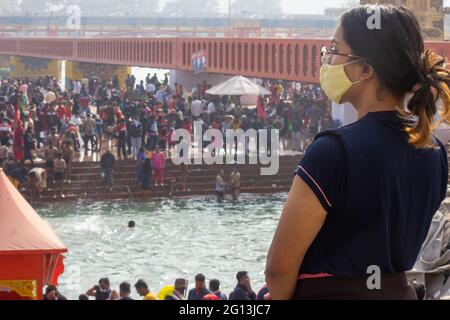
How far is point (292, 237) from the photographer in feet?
7.57

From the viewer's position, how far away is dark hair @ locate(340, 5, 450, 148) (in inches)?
95.2

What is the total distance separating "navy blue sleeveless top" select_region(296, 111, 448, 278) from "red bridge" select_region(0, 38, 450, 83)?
24200mm

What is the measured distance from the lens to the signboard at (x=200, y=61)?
4294cm

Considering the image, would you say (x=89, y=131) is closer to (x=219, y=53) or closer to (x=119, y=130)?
(x=119, y=130)

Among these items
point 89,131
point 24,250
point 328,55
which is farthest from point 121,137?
point 328,55

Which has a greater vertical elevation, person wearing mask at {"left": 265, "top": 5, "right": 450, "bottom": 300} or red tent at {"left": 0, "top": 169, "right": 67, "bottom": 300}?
person wearing mask at {"left": 265, "top": 5, "right": 450, "bottom": 300}

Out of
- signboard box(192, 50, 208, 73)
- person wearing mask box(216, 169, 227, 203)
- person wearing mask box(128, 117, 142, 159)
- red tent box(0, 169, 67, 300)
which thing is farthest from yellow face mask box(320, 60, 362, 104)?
signboard box(192, 50, 208, 73)

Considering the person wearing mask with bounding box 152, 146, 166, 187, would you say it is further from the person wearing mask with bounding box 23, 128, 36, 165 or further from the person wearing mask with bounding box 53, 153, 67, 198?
the person wearing mask with bounding box 23, 128, 36, 165

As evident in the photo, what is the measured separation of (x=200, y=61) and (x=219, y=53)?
4.34 feet

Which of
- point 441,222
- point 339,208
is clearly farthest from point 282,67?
point 339,208

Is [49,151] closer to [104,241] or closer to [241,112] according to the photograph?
[104,241]

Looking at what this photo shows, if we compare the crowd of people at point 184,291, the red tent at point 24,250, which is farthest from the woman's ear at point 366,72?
the crowd of people at point 184,291

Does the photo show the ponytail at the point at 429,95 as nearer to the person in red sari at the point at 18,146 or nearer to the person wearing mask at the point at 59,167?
the person wearing mask at the point at 59,167
